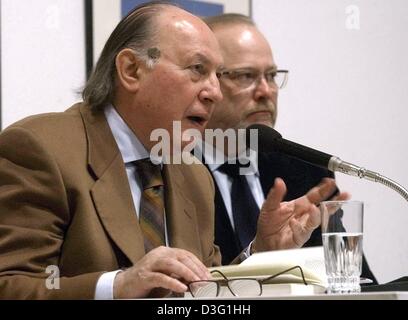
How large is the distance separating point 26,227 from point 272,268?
487 millimetres

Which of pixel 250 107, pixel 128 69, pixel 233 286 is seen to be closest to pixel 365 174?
pixel 233 286

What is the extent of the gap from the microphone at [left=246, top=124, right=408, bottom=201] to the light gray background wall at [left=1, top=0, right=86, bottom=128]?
77 centimetres

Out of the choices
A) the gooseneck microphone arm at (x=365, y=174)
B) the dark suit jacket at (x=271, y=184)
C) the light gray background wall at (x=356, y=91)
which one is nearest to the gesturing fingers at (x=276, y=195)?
the gooseneck microphone arm at (x=365, y=174)

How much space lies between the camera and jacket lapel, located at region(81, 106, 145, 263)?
5.22 feet

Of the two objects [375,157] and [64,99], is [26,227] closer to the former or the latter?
[64,99]

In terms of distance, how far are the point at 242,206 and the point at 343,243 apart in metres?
0.90

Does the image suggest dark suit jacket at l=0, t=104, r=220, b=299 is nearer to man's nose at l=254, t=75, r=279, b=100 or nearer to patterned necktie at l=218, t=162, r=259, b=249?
patterned necktie at l=218, t=162, r=259, b=249

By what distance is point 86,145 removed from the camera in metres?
1.68

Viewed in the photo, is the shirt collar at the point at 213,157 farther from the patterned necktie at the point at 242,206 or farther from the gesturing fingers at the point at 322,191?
the gesturing fingers at the point at 322,191

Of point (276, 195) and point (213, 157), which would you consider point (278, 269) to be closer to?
point (276, 195)

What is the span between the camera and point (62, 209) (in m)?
1.56

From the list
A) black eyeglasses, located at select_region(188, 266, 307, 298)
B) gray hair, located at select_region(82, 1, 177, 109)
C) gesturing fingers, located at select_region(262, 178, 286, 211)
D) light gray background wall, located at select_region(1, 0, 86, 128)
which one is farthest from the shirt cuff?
light gray background wall, located at select_region(1, 0, 86, 128)

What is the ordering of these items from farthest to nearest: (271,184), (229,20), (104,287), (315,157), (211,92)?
(229,20)
(271,184)
(211,92)
(315,157)
(104,287)
